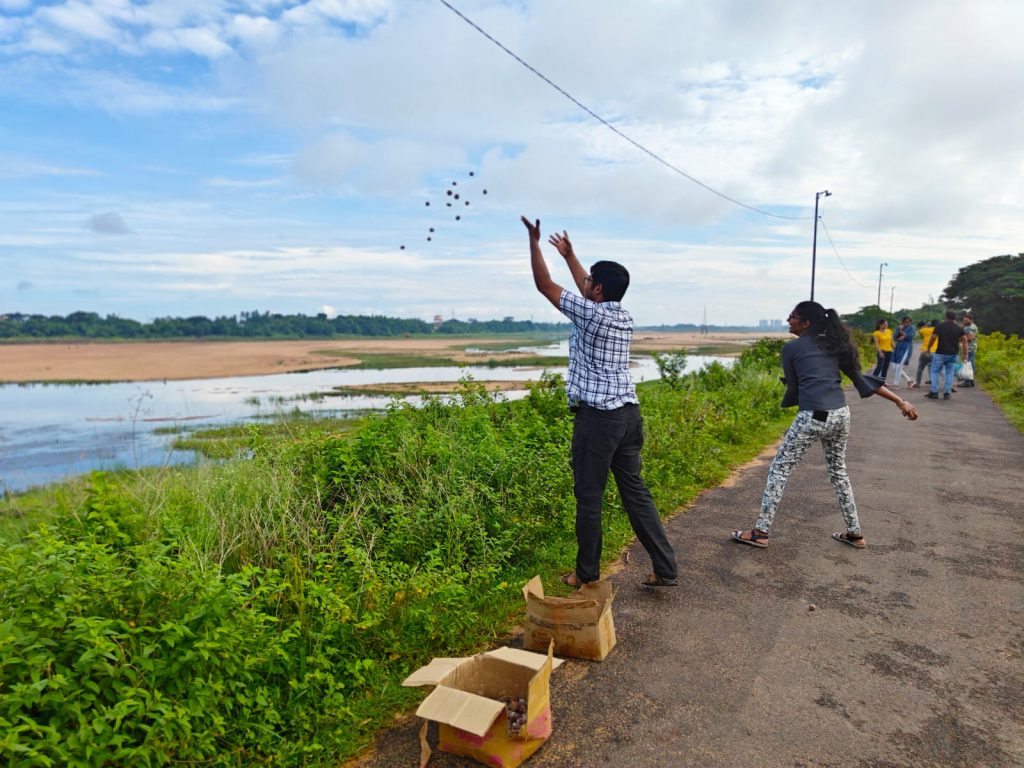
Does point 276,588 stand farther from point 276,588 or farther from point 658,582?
point 658,582

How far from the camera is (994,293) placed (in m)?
44.8

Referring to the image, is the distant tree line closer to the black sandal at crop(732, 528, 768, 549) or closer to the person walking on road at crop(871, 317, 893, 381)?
the person walking on road at crop(871, 317, 893, 381)

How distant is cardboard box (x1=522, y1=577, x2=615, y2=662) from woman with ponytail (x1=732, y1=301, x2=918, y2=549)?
93.8 inches

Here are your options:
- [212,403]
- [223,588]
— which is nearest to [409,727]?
[223,588]

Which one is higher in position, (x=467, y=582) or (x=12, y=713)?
(x=12, y=713)

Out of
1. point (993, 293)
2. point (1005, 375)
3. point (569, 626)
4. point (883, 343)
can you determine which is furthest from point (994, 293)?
point (569, 626)

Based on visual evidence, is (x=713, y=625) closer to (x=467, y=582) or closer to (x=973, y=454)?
(x=467, y=582)

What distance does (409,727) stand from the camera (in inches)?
119

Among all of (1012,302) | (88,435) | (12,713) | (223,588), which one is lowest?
(88,435)

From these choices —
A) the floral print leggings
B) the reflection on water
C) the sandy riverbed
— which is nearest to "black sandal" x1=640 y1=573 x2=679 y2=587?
the floral print leggings

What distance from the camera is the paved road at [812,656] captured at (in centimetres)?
286

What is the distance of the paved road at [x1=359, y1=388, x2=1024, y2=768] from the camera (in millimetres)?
2861

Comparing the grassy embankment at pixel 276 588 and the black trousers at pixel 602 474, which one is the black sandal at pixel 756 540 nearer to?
the grassy embankment at pixel 276 588

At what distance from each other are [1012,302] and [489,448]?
51.0m
